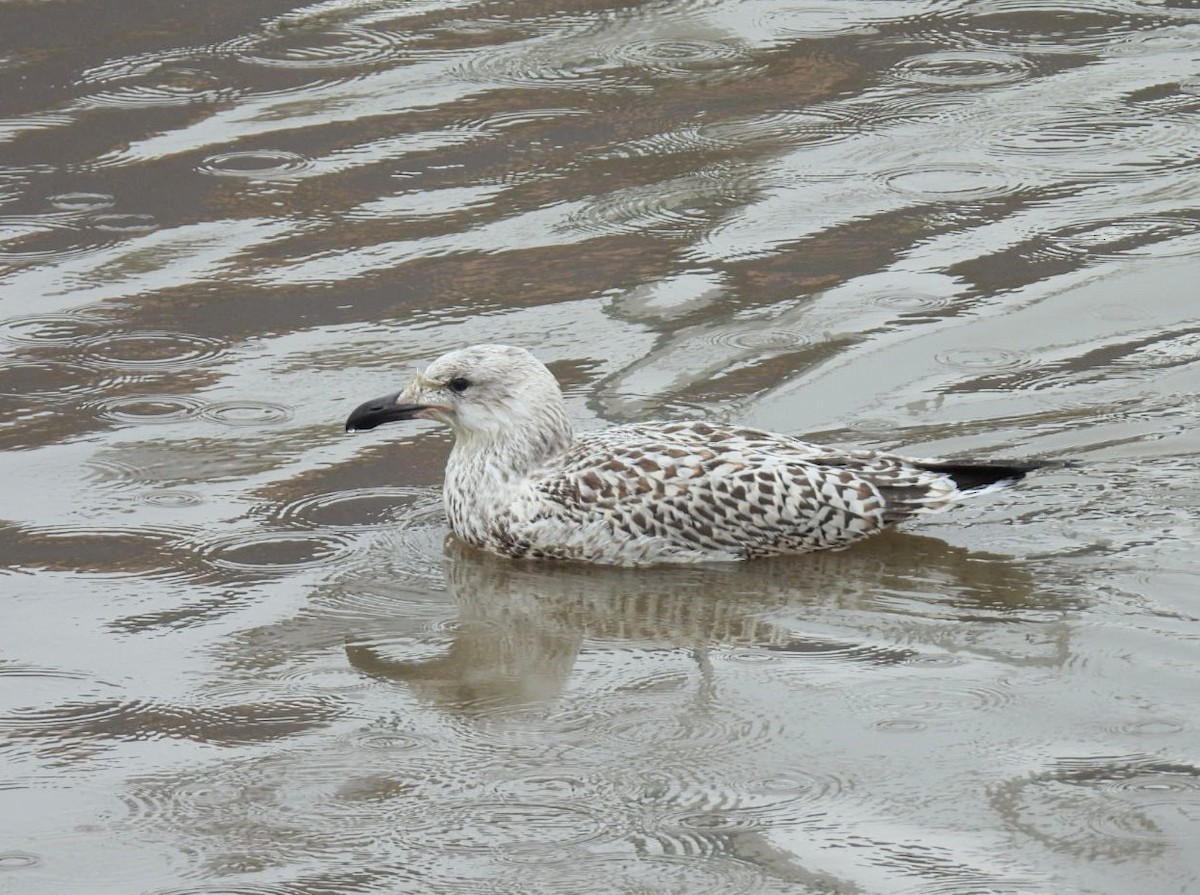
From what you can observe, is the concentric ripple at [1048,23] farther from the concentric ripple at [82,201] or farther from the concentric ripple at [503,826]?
the concentric ripple at [503,826]

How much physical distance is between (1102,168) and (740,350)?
2.89 meters

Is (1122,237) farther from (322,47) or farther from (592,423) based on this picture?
(322,47)

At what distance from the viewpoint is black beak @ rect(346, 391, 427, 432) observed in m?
8.90

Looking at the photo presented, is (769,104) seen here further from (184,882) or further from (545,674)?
(184,882)

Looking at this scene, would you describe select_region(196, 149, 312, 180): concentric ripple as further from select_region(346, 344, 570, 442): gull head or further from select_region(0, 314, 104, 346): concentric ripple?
select_region(346, 344, 570, 442): gull head

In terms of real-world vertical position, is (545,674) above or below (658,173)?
below

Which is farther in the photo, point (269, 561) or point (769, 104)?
point (769, 104)

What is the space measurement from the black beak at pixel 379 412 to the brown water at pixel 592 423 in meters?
0.36

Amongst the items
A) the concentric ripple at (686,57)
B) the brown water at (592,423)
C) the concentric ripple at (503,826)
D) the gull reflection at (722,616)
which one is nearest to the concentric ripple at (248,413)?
the brown water at (592,423)

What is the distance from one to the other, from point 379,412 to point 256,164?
13.1ft

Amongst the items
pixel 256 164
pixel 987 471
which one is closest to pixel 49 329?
pixel 256 164

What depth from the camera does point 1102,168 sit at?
40.1ft

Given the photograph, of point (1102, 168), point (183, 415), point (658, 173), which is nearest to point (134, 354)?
point (183, 415)

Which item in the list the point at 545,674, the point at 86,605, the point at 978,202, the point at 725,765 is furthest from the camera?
the point at 978,202
